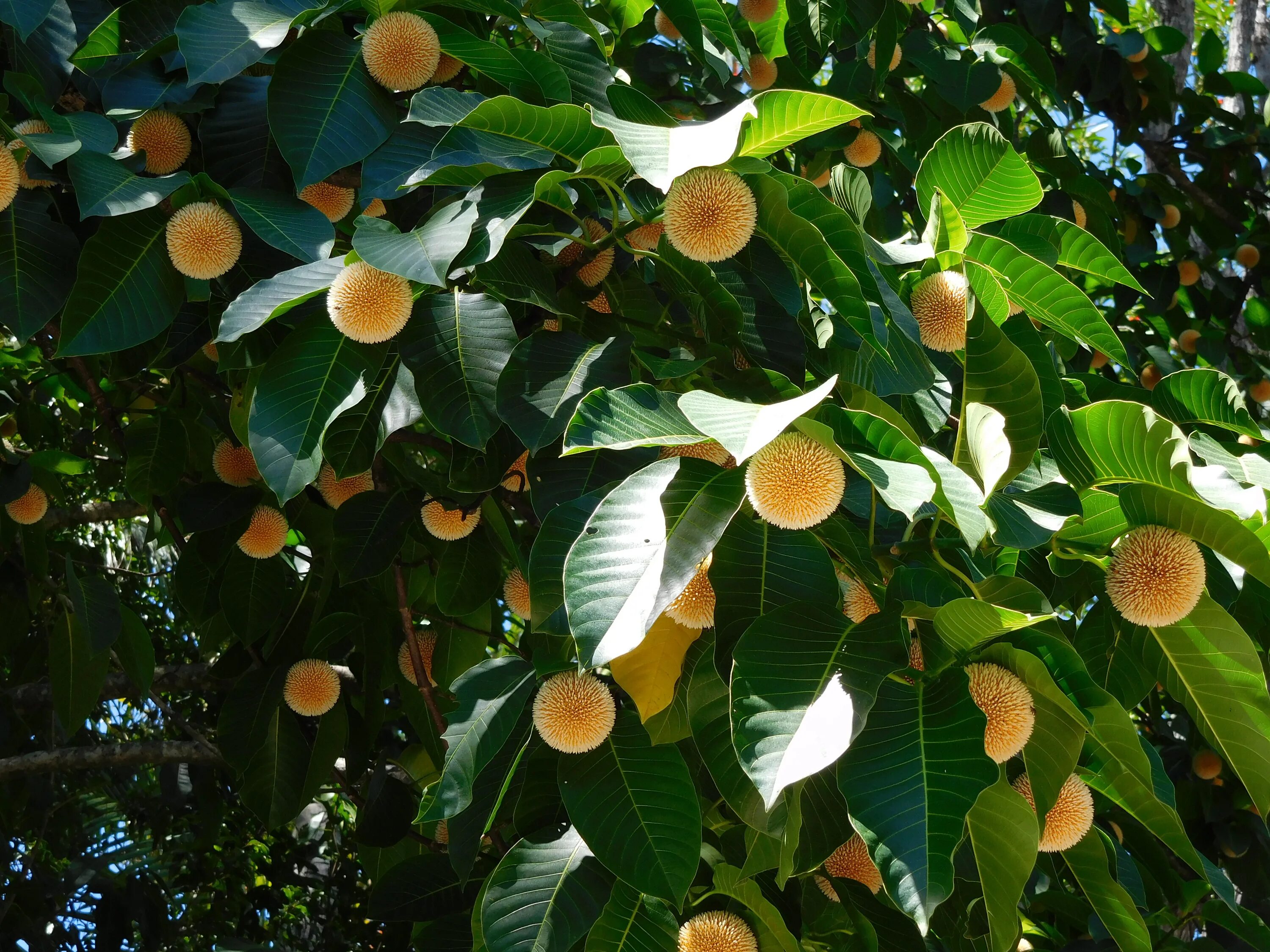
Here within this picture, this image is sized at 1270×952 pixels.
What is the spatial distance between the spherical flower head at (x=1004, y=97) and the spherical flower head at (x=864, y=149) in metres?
0.24

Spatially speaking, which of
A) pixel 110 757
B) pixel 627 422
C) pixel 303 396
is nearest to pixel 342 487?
pixel 303 396

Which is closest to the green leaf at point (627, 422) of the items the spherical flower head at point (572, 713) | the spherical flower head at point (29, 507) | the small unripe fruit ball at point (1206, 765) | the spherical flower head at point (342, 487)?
the spherical flower head at point (572, 713)

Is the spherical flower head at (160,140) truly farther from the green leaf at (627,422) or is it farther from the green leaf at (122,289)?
the green leaf at (627,422)

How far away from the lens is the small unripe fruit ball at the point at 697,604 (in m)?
1.01

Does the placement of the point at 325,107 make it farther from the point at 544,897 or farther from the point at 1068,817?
the point at 1068,817

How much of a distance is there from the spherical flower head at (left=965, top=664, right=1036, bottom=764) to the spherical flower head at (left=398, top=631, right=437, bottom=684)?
3.77 ft

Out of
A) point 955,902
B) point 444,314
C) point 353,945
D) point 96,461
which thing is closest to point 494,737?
point 444,314

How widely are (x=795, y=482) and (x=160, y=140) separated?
914 mm

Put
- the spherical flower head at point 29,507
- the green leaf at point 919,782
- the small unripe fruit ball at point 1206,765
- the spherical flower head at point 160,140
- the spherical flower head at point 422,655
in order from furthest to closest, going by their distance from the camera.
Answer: the small unripe fruit ball at point 1206,765
the spherical flower head at point 29,507
the spherical flower head at point 422,655
the spherical flower head at point 160,140
the green leaf at point 919,782

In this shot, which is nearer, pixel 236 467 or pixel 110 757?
pixel 236 467

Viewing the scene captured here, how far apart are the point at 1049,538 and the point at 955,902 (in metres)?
0.46

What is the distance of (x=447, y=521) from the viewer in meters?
1.59

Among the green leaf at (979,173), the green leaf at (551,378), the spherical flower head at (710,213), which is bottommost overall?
the green leaf at (551,378)

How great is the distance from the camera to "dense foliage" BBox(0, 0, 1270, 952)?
0.89m
